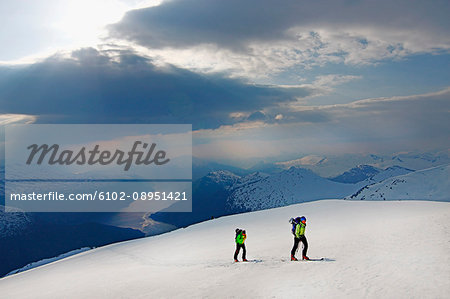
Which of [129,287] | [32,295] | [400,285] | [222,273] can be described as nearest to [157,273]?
[129,287]

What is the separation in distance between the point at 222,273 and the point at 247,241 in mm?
9940

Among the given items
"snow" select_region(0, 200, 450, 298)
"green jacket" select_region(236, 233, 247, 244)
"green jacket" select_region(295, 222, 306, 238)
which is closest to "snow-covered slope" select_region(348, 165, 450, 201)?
"snow" select_region(0, 200, 450, 298)

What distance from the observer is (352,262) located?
46.8 ft

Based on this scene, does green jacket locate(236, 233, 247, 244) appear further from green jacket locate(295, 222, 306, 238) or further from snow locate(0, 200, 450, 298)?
green jacket locate(295, 222, 306, 238)

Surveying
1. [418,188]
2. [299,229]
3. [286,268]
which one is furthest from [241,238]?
[418,188]

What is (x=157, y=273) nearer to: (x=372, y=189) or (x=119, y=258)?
(x=119, y=258)

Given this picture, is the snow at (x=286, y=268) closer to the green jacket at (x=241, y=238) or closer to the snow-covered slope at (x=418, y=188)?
the green jacket at (x=241, y=238)

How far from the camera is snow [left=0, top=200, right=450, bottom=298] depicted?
1157 cm

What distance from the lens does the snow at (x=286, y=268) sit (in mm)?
11570

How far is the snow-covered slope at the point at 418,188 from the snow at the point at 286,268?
4431 inches

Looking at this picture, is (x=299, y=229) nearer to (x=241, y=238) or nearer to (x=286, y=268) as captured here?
(x=286, y=268)

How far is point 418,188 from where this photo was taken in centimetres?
13425

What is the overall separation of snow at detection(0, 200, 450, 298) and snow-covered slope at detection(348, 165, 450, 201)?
113 meters

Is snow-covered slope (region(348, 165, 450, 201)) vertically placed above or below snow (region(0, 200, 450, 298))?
above
